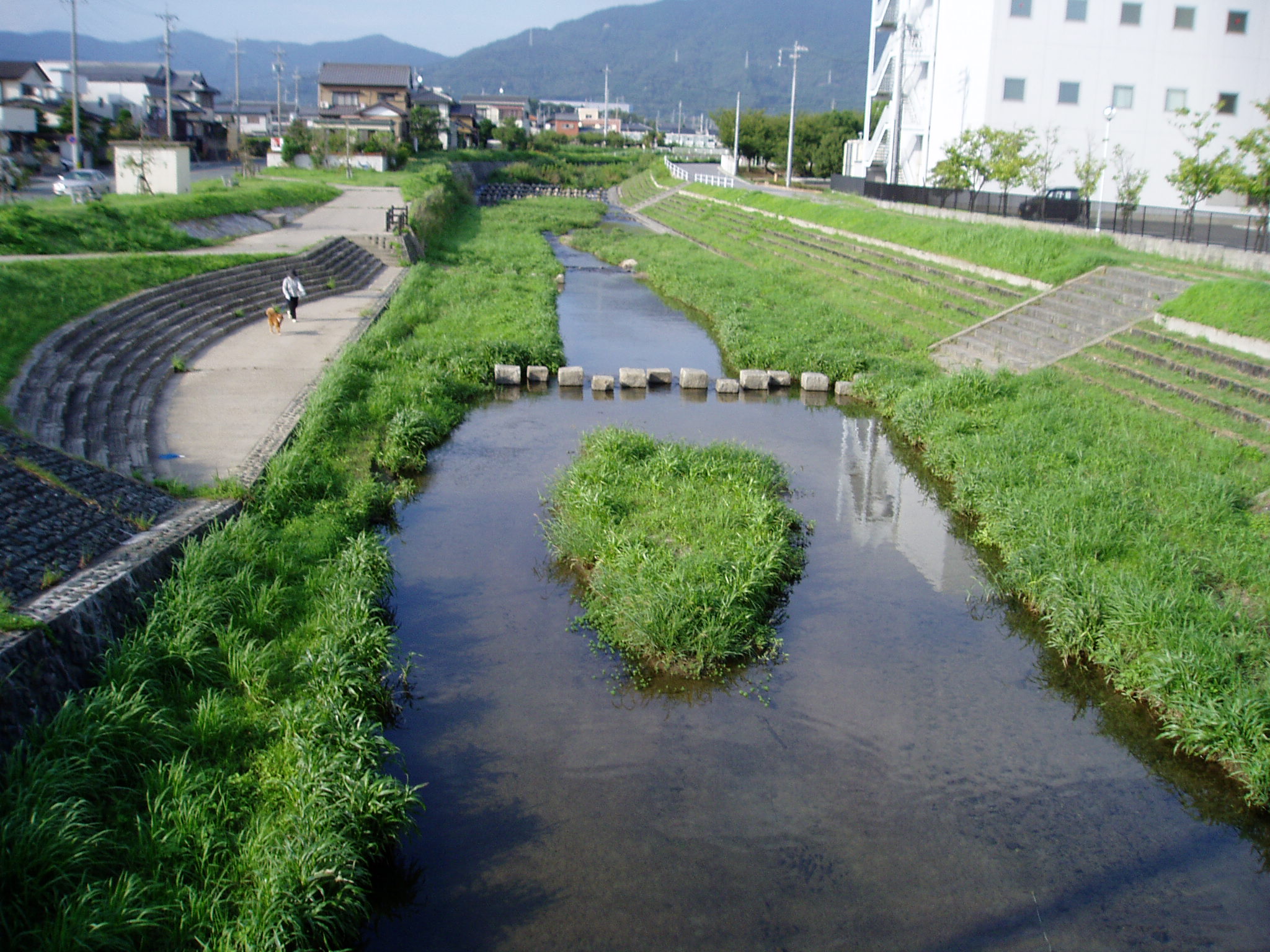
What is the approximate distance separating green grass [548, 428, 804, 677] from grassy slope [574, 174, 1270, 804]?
2.79 metres

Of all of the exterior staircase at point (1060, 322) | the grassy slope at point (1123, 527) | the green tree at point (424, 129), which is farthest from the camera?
the green tree at point (424, 129)

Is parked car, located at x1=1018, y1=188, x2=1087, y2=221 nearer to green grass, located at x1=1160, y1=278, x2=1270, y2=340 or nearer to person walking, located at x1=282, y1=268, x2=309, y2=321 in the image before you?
green grass, located at x1=1160, y1=278, x2=1270, y2=340

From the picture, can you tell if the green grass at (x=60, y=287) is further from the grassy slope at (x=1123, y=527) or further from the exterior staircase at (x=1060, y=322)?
the exterior staircase at (x=1060, y=322)

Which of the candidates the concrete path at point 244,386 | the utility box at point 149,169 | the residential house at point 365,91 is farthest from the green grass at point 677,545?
the residential house at point 365,91

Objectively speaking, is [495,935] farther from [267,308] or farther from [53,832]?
[267,308]

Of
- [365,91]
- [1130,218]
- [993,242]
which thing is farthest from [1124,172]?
[365,91]

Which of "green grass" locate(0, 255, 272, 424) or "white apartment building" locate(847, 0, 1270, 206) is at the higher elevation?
"white apartment building" locate(847, 0, 1270, 206)

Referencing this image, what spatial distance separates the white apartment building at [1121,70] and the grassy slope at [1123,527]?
23.8m

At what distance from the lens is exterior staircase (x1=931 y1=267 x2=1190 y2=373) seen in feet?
58.7

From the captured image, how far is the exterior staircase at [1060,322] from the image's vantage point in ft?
58.7

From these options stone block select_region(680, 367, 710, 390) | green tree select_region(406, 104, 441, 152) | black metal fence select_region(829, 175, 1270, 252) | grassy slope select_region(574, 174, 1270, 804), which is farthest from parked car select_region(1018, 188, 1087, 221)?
green tree select_region(406, 104, 441, 152)

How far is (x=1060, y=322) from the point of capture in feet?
→ 62.0

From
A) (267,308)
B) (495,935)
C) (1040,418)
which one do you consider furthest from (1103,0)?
(495,935)

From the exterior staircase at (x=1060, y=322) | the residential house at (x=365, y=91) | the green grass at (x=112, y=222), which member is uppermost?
the residential house at (x=365, y=91)
